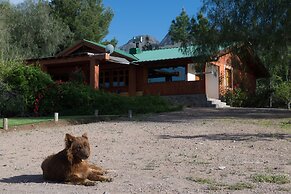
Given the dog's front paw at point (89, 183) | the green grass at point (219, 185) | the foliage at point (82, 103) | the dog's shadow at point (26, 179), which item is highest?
the foliage at point (82, 103)

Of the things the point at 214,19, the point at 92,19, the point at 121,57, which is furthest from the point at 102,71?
the point at 92,19

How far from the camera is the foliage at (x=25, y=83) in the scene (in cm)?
2214

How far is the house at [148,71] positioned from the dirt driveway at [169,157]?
1258cm

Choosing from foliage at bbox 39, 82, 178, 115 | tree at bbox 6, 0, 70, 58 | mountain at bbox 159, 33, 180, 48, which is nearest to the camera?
foliage at bbox 39, 82, 178, 115

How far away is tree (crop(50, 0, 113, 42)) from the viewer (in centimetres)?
4888

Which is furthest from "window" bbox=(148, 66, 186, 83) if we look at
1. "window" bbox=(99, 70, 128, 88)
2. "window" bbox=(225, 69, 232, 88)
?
"window" bbox=(225, 69, 232, 88)

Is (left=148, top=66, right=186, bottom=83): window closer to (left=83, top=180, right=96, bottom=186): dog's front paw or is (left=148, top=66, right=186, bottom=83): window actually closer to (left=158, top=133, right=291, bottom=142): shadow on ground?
(left=158, top=133, right=291, bottom=142): shadow on ground

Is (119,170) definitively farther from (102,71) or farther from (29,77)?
(102,71)

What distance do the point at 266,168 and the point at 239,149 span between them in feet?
7.69

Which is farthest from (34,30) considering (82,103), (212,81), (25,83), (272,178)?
(272,178)

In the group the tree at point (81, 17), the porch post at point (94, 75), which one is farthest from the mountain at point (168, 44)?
the porch post at point (94, 75)

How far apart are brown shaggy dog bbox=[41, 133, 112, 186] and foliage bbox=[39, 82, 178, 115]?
599 inches

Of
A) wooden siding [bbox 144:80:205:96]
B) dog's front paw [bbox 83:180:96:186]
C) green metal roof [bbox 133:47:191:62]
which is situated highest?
green metal roof [bbox 133:47:191:62]

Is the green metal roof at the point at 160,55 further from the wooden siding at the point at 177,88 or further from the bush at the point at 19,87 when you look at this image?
the bush at the point at 19,87
